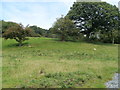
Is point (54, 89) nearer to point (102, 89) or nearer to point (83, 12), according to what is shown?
point (102, 89)

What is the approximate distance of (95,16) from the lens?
2739 centimetres

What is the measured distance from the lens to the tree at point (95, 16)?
87.9 feet

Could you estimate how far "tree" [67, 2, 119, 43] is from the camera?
26781 millimetres

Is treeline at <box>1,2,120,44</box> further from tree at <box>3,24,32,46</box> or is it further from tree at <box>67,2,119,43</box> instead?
tree at <box>3,24,32,46</box>

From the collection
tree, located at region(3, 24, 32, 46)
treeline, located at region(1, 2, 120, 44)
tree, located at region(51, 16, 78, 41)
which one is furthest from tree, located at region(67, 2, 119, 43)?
tree, located at region(3, 24, 32, 46)

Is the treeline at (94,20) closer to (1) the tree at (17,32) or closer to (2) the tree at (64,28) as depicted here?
(2) the tree at (64,28)

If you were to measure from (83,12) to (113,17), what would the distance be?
516 centimetres

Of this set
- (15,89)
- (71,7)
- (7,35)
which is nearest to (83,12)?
(71,7)

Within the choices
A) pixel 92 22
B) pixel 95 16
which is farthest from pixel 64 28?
pixel 95 16

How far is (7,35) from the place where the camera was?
2041 centimetres

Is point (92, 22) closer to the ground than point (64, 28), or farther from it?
farther from it

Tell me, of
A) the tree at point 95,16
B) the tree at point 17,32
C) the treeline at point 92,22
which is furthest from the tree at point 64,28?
the tree at point 17,32

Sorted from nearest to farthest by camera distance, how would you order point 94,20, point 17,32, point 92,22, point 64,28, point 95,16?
1. point 17,32
2. point 64,28
3. point 95,16
4. point 94,20
5. point 92,22

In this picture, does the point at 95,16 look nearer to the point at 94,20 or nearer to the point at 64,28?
the point at 94,20
